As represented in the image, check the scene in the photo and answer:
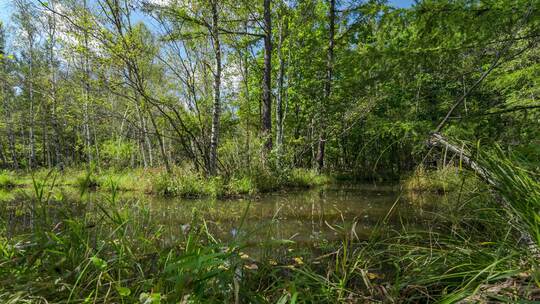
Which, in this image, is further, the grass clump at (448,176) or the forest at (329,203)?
the grass clump at (448,176)

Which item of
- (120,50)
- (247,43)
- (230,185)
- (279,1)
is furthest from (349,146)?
(120,50)

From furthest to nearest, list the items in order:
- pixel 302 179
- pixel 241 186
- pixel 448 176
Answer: pixel 302 179
pixel 241 186
pixel 448 176

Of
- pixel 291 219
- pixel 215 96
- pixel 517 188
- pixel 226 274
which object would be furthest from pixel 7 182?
pixel 517 188

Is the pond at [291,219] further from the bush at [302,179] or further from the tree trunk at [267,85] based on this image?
the tree trunk at [267,85]

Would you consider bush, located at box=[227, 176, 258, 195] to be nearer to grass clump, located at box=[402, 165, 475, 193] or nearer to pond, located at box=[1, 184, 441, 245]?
pond, located at box=[1, 184, 441, 245]

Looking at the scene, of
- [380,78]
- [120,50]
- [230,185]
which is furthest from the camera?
[230,185]

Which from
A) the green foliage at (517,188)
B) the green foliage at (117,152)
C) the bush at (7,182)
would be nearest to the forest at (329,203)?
the green foliage at (517,188)

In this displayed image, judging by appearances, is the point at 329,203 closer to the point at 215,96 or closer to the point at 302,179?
the point at 302,179

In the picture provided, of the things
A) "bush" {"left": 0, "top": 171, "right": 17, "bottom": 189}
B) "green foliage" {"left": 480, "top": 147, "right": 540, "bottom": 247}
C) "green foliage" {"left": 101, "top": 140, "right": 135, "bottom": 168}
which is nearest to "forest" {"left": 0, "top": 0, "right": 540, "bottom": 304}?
"green foliage" {"left": 480, "top": 147, "right": 540, "bottom": 247}

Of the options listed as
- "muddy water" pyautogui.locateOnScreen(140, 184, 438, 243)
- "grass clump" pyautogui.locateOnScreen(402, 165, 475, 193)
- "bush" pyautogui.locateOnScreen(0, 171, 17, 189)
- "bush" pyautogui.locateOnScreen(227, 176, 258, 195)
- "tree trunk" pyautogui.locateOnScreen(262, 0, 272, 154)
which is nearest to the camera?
"grass clump" pyautogui.locateOnScreen(402, 165, 475, 193)

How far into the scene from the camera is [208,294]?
4.63 ft

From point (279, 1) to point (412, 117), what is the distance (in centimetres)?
910

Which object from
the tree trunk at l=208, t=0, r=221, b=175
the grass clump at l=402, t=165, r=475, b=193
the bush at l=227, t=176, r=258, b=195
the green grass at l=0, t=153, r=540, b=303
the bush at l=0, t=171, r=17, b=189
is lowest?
the bush at l=0, t=171, r=17, b=189

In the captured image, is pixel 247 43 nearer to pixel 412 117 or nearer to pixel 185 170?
pixel 185 170
